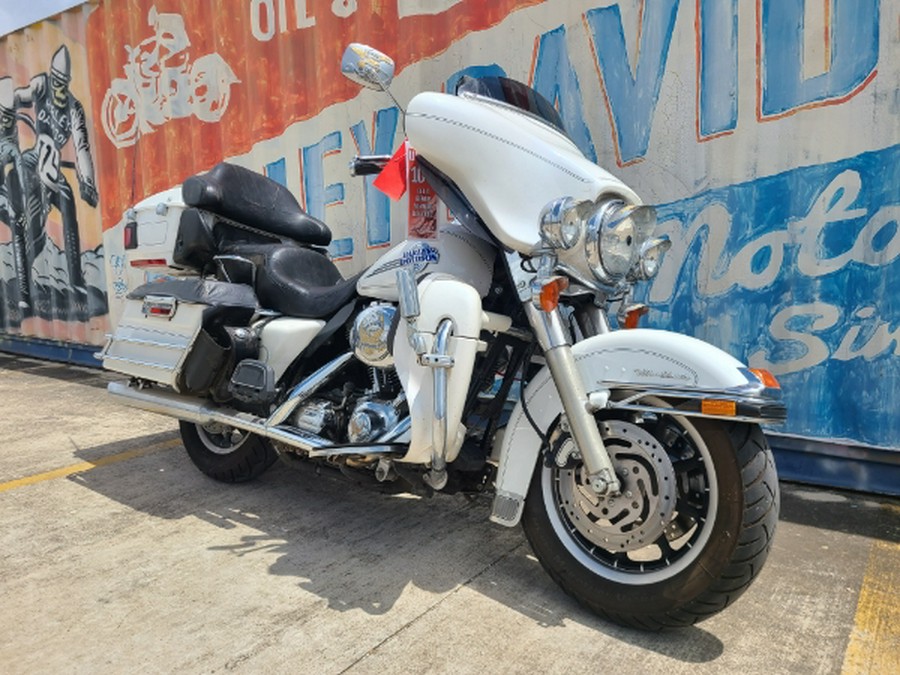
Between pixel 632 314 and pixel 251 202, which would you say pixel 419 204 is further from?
pixel 251 202

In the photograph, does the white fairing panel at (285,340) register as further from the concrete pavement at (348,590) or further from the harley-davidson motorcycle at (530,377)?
the concrete pavement at (348,590)

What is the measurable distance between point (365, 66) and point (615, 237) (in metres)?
0.98

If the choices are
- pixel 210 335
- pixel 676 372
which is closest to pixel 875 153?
pixel 676 372

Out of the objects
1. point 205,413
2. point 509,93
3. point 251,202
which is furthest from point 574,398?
point 251,202

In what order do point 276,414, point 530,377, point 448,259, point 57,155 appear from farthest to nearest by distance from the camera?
point 57,155 < point 276,414 < point 530,377 < point 448,259

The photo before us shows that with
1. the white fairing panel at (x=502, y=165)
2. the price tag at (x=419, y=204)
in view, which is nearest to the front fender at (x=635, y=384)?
the white fairing panel at (x=502, y=165)

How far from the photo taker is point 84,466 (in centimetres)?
371

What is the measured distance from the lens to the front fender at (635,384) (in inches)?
73.9

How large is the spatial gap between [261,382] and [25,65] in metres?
6.16

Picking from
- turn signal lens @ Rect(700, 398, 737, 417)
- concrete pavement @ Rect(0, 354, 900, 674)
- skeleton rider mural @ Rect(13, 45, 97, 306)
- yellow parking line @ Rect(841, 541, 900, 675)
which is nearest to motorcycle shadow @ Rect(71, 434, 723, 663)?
concrete pavement @ Rect(0, 354, 900, 674)

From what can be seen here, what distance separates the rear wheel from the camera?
3.32 meters

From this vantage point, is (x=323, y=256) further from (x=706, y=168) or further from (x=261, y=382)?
(x=706, y=168)

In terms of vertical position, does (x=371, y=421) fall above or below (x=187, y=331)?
below

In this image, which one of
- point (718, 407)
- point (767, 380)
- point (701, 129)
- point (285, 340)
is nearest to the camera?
point (718, 407)
